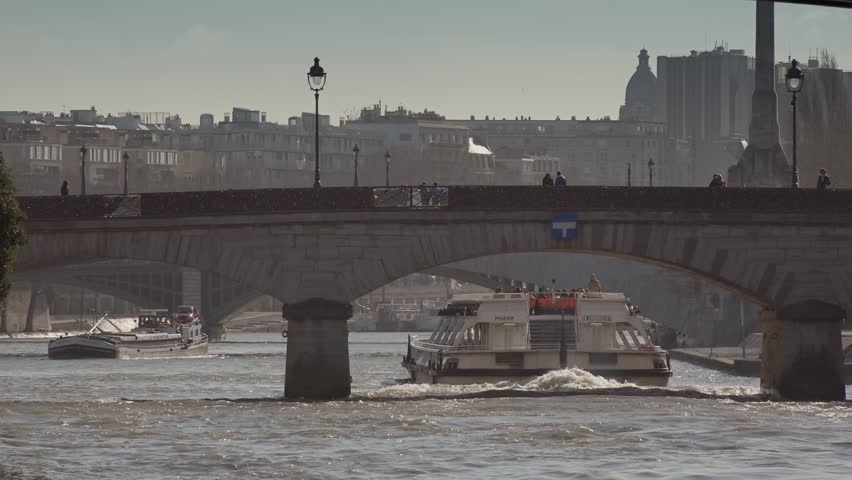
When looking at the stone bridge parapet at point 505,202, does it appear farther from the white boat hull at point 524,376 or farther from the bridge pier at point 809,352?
the white boat hull at point 524,376

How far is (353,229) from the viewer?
7044 centimetres

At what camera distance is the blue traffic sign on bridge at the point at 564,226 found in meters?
70.4

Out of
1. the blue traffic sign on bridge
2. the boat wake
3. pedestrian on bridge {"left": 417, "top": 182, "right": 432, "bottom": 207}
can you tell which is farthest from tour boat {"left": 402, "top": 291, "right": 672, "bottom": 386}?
pedestrian on bridge {"left": 417, "top": 182, "right": 432, "bottom": 207}

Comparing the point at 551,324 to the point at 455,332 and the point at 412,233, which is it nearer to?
the point at 455,332

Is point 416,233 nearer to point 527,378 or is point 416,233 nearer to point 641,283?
point 527,378

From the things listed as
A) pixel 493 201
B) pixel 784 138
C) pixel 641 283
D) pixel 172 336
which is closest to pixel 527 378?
pixel 493 201

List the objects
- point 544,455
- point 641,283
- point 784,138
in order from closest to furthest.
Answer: point 544,455, point 641,283, point 784,138

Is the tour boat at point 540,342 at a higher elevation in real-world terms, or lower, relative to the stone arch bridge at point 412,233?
lower

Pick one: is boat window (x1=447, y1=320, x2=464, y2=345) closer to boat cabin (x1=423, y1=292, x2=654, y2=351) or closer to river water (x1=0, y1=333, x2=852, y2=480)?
boat cabin (x1=423, y1=292, x2=654, y2=351)

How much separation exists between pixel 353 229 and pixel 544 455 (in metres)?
16.4

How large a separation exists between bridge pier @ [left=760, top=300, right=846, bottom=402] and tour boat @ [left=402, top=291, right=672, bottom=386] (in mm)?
4156

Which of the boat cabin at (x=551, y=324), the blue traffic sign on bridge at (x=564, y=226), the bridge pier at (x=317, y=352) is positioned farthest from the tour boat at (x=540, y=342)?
the bridge pier at (x=317, y=352)

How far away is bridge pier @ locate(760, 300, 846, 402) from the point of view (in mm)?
70188

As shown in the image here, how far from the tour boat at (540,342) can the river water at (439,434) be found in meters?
0.90
